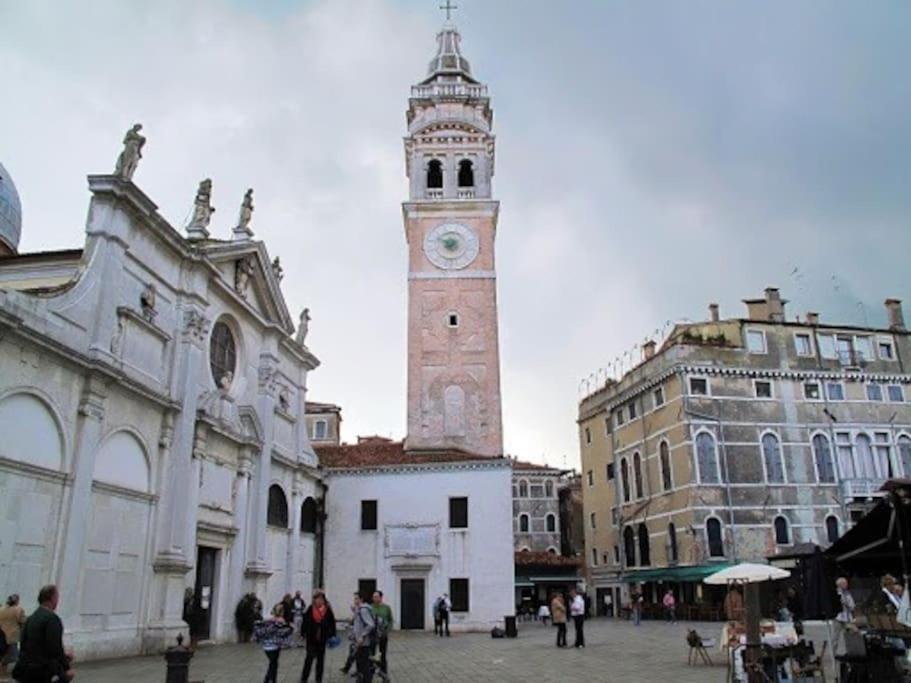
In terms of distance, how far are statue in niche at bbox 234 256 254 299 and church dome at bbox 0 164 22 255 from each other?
624cm

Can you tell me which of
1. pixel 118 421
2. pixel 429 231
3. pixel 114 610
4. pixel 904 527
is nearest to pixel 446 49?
pixel 429 231

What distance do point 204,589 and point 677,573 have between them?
21.3 metres

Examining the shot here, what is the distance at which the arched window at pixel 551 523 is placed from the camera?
61.2 m

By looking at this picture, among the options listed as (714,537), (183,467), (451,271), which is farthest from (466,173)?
(183,467)

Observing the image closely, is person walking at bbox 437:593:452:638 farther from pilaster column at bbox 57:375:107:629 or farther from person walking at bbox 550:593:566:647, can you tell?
pilaster column at bbox 57:375:107:629

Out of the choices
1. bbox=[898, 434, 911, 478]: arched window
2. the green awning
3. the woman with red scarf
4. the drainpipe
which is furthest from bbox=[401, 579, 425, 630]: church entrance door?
bbox=[898, 434, 911, 478]: arched window

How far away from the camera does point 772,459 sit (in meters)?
35.4

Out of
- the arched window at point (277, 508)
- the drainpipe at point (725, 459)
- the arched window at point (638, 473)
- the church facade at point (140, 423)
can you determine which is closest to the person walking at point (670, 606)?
the drainpipe at point (725, 459)

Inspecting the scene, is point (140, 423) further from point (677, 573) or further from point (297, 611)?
point (677, 573)

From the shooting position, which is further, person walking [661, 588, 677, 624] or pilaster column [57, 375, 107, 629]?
person walking [661, 588, 677, 624]

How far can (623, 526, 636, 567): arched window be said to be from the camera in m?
39.1

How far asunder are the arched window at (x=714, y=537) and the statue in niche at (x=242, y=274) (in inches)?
879

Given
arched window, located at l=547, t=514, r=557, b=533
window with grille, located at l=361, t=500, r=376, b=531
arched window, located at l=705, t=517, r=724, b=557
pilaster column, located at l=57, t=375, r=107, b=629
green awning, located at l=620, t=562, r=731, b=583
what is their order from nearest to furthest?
1. pilaster column, located at l=57, t=375, r=107, b=629
2. window with grille, located at l=361, t=500, r=376, b=531
3. green awning, located at l=620, t=562, r=731, b=583
4. arched window, located at l=705, t=517, r=724, b=557
5. arched window, located at l=547, t=514, r=557, b=533

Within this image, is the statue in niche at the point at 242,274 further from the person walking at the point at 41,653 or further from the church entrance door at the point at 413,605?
the person walking at the point at 41,653
